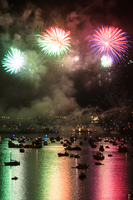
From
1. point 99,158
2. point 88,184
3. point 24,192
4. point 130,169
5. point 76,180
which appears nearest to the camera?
point 24,192

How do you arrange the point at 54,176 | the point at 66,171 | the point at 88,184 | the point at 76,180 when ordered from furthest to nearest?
1. the point at 66,171
2. the point at 54,176
3. the point at 76,180
4. the point at 88,184

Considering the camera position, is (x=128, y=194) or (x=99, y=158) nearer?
(x=128, y=194)

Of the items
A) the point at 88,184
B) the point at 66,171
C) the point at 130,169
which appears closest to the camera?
the point at 88,184

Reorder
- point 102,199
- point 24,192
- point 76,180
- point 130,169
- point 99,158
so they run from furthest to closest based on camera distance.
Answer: point 99,158 < point 130,169 < point 76,180 < point 24,192 < point 102,199

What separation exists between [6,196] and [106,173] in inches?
868

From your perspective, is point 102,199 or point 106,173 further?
point 106,173

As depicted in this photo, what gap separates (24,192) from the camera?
37.9m

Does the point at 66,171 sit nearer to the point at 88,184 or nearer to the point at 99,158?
the point at 88,184

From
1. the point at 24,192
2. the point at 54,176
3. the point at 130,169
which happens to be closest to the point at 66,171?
the point at 54,176

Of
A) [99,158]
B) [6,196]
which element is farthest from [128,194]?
[99,158]

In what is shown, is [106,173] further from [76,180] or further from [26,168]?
[26,168]

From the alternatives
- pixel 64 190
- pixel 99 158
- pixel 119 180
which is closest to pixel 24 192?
pixel 64 190

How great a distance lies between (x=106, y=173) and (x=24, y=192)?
63.3ft

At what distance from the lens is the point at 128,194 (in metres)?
36.9
